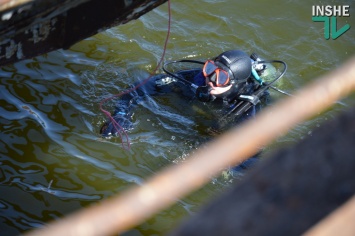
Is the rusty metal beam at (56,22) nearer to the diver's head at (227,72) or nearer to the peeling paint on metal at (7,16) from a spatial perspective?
the peeling paint on metal at (7,16)

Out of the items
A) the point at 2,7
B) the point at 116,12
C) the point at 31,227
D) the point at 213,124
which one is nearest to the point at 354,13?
the point at 213,124

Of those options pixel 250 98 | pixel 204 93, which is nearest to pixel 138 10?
pixel 204 93

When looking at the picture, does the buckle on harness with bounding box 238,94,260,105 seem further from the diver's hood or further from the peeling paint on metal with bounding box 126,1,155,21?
the peeling paint on metal with bounding box 126,1,155,21

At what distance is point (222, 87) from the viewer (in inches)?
256

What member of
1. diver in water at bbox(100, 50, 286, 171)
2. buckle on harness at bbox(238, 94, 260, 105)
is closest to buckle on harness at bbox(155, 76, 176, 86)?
diver in water at bbox(100, 50, 286, 171)

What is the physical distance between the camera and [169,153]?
6.46 meters

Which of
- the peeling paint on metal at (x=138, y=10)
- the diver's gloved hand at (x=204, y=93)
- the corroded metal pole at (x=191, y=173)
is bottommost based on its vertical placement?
→ the diver's gloved hand at (x=204, y=93)

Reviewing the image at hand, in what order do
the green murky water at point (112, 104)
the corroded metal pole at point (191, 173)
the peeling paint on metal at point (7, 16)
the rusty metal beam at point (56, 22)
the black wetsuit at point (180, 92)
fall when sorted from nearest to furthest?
the corroded metal pole at point (191, 173) → the peeling paint on metal at point (7, 16) → the rusty metal beam at point (56, 22) → the green murky water at point (112, 104) → the black wetsuit at point (180, 92)

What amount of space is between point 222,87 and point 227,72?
0.17 metres

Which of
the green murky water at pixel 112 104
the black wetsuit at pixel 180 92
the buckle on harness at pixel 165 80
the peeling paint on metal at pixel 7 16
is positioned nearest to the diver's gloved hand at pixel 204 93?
the black wetsuit at pixel 180 92

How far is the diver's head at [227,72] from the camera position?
6457 millimetres

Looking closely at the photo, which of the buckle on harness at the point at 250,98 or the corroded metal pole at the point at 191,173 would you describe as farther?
the buckle on harness at the point at 250,98

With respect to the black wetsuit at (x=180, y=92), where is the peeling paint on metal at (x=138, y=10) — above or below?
above

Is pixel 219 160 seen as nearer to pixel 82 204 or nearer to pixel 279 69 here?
pixel 82 204
